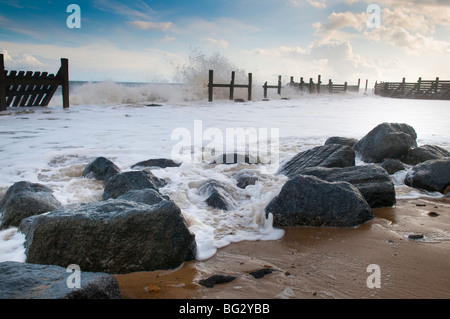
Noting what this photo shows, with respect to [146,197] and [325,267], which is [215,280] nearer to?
[325,267]

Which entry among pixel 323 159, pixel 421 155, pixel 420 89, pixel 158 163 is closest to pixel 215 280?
pixel 323 159

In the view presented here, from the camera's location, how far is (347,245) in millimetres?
2533

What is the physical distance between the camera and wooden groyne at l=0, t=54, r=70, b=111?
37.2ft

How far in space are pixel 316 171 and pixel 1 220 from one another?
3.07 m

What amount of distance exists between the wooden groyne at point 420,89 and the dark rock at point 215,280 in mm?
32404

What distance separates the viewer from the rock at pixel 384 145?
5.13 m

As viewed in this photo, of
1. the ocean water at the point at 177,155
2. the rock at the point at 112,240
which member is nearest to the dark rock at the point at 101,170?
the ocean water at the point at 177,155

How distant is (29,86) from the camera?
12.4m

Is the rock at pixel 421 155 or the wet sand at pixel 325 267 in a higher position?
the rock at pixel 421 155

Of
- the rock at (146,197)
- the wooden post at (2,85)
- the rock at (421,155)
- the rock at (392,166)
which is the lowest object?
the rock at (146,197)

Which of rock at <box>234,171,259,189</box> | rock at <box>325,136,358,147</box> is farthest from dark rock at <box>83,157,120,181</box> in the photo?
rock at <box>325,136,358,147</box>

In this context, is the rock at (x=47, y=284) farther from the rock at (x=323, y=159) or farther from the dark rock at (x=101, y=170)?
the rock at (x=323, y=159)

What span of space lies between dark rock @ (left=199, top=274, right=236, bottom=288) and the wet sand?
28 mm
